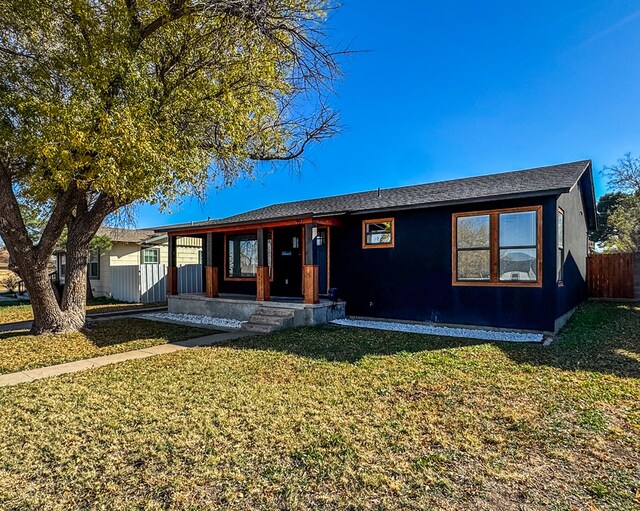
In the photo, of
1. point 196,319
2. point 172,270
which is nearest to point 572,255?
point 196,319

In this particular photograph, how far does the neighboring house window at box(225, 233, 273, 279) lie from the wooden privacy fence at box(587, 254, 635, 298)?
12.2 metres

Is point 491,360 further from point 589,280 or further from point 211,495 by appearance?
point 589,280

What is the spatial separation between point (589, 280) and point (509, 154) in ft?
18.9

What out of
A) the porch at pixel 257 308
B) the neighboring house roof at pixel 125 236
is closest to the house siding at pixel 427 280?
the porch at pixel 257 308

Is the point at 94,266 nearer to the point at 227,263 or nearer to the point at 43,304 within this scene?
the point at 227,263

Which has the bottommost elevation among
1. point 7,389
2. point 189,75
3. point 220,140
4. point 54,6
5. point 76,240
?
point 7,389

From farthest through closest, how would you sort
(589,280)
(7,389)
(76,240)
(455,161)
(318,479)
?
(455,161)
(589,280)
(76,240)
(7,389)
(318,479)

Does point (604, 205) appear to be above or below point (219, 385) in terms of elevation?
above

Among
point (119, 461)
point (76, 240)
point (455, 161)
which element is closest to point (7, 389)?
point (119, 461)

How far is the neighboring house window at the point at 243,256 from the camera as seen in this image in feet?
40.1

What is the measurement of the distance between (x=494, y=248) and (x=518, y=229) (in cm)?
60

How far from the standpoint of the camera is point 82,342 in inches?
300

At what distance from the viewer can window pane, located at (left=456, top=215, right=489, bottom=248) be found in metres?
8.15

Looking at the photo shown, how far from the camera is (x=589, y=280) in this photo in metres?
14.4
